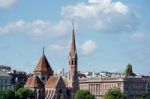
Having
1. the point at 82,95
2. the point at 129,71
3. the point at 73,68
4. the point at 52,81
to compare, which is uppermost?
the point at 129,71

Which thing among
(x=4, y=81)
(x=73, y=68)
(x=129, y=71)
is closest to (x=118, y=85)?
(x=129, y=71)

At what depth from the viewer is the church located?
133000 millimetres

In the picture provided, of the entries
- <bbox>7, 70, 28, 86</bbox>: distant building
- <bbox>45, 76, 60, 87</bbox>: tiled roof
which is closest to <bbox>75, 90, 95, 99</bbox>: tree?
<bbox>45, 76, 60, 87</bbox>: tiled roof

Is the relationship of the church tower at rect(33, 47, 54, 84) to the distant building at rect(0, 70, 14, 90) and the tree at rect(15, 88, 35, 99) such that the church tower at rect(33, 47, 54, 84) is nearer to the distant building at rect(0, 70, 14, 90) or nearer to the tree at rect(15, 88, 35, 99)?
the distant building at rect(0, 70, 14, 90)

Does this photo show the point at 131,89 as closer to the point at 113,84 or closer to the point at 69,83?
the point at 113,84

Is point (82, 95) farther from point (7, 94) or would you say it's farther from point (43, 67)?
point (7, 94)

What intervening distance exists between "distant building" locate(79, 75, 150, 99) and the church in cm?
2272

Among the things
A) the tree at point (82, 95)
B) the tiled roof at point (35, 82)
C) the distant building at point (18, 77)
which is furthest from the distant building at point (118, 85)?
the tiled roof at point (35, 82)

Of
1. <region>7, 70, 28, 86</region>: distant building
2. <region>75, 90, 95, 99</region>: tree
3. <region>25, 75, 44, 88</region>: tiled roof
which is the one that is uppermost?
<region>7, 70, 28, 86</region>: distant building

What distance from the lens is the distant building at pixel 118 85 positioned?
6344 inches

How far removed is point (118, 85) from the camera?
6348 inches

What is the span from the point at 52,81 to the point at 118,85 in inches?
1195

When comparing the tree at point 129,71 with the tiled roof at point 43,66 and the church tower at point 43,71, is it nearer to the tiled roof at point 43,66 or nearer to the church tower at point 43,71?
the tiled roof at point 43,66

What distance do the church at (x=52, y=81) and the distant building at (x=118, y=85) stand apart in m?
22.7
